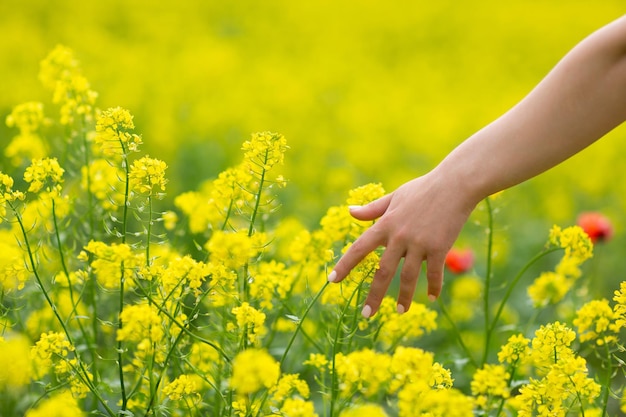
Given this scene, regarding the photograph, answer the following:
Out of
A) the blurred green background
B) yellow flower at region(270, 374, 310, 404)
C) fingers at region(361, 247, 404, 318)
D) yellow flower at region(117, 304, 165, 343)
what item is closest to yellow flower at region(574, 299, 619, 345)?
fingers at region(361, 247, 404, 318)

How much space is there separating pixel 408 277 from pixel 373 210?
0.18 m

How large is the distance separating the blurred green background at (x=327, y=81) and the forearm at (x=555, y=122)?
6.67 feet

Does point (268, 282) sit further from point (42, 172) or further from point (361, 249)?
point (42, 172)

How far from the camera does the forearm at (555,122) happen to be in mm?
1646

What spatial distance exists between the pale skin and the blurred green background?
2006 mm

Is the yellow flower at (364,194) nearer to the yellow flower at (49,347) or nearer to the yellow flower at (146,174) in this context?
the yellow flower at (146,174)

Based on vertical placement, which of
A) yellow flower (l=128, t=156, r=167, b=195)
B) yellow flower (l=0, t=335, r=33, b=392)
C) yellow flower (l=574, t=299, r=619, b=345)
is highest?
yellow flower (l=128, t=156, r=167, b=195)

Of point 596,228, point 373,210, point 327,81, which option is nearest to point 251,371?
point 373,210

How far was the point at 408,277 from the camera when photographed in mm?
1810

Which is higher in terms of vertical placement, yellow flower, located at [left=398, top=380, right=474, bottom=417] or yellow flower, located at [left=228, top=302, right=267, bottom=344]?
yellow flower, located at [left=228, top=302, right=267, bottom=344]

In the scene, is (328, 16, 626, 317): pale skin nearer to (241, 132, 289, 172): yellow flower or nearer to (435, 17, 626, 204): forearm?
(435, 17, 626, 204): forearm

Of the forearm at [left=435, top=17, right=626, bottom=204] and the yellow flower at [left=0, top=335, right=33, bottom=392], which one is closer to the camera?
the forearm at [left=435, top=17, right=626, bottom=204]

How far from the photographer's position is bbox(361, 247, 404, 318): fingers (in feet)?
5.89

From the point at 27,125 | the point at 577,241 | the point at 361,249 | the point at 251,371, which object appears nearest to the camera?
the point at 251,371
